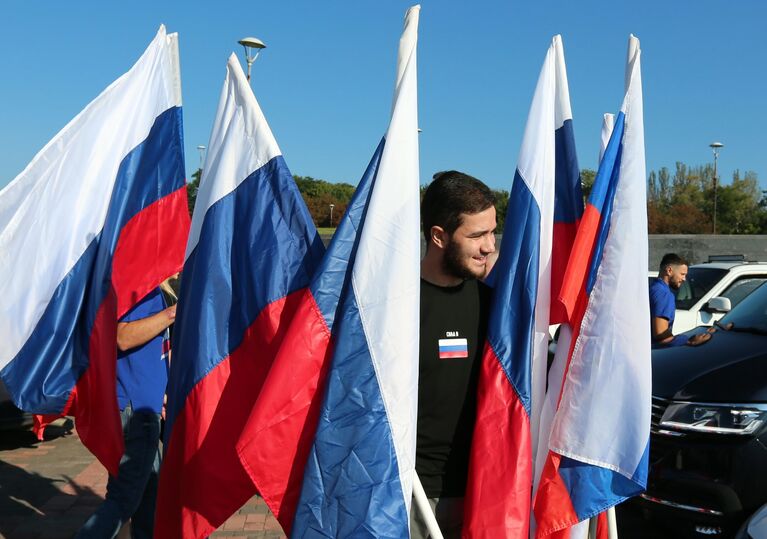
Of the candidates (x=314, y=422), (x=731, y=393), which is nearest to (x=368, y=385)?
(x=314, y=422)

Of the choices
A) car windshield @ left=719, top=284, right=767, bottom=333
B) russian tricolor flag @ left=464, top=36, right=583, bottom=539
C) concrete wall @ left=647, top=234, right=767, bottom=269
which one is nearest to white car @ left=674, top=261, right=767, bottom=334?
car windshield @ left=719, top=284, right=767, bottom=333

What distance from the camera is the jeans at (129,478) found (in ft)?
13.3

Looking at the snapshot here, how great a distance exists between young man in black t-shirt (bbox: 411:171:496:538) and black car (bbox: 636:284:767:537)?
6.98ft

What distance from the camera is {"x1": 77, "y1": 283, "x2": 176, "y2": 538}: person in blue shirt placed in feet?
13.3

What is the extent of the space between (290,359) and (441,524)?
0.88m

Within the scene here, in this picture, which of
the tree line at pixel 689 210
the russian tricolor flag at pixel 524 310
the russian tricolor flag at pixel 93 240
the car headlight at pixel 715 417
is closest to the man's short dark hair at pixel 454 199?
the russian tricolor flag at pixel 524 310

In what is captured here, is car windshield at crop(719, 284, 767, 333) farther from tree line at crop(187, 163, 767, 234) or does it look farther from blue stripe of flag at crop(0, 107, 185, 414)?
tree line at crop(187, 163, 767, 234)

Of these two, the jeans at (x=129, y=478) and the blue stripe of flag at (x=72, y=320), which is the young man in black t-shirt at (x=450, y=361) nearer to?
the blue stripe of flag at (x=72, y=320)

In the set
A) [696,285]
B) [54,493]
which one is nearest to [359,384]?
[54,493]

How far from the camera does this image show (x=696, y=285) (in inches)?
389

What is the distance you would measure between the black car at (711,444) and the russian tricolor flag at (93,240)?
3039 millimetres

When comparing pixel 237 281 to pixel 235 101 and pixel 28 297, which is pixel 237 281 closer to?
pixel 235 101

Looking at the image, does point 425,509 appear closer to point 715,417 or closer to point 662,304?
point 715,417

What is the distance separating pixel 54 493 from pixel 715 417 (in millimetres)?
4968
